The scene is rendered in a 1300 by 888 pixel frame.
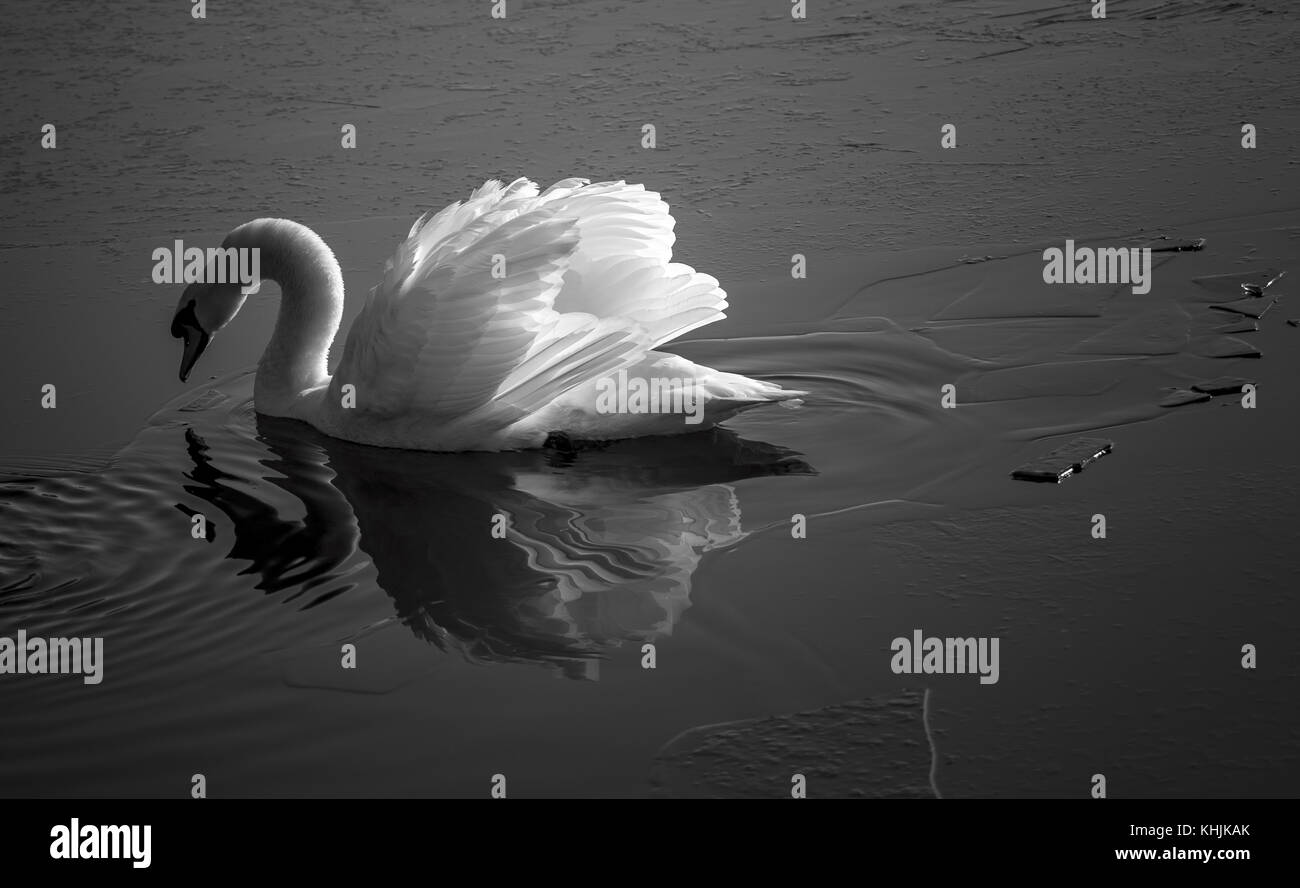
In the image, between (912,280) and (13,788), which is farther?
(912,280)

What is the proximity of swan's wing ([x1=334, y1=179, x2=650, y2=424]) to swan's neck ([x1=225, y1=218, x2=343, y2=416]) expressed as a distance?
3.03 feet

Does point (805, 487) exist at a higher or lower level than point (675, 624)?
higher

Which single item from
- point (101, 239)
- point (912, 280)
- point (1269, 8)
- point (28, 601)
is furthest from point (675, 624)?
point (1269, 8)

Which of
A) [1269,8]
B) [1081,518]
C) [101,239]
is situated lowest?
[1081,518]

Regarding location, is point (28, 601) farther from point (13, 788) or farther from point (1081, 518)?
point (1081, 518)

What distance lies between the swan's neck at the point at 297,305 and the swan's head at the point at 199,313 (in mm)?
307

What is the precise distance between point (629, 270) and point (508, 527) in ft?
4.28

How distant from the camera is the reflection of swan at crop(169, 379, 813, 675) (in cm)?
479

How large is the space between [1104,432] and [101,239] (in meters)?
5.94

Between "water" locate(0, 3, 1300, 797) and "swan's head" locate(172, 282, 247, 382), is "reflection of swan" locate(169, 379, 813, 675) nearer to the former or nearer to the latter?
"water" locate(0, 3, 1300, 797)

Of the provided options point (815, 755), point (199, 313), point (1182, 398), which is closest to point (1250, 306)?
point (1182, 398)

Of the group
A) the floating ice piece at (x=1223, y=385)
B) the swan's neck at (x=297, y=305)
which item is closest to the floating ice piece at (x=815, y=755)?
the floating ice piece at (x=1223, y=385)

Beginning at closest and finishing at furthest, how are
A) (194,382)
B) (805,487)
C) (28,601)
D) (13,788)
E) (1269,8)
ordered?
(13,788) → (28,601) → (805,487) → (194,382) → (1269,8)
